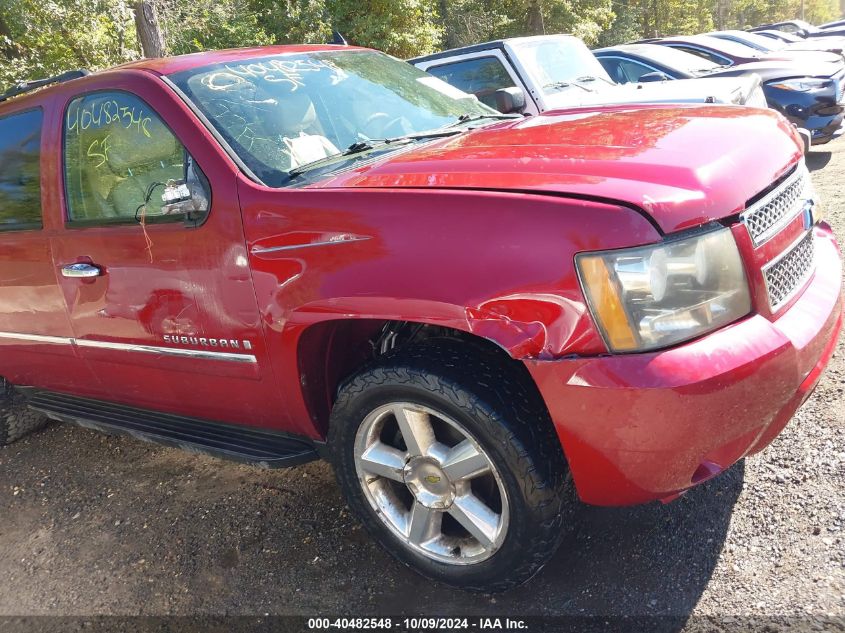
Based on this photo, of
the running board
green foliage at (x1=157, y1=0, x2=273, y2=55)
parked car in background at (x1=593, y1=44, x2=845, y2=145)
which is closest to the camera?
the running board

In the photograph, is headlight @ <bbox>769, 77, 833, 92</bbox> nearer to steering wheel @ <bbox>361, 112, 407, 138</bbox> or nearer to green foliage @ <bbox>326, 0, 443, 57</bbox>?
steering wheel @ <bbox>361, 112, 407, 138</bbox>

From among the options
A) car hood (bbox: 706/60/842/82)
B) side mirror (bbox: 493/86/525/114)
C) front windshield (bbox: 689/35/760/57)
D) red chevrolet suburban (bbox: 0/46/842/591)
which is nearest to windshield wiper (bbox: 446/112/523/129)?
red chevrolet suburban (bbox: 0/46/842/591)

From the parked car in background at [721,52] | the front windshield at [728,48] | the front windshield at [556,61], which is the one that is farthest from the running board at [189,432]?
the front windshield at [728,48]

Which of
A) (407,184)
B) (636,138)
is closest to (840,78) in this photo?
(636,138)

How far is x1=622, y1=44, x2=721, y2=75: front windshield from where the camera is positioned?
31.4ft

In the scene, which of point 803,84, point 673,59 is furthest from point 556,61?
point 803,84

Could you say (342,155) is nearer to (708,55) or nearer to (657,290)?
(657,290)

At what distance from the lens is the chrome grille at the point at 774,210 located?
2055mm

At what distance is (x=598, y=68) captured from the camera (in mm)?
8117

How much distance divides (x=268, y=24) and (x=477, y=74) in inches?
446

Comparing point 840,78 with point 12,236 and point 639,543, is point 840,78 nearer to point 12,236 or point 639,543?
point 639,543

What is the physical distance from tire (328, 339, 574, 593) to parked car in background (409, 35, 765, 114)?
4.91 m

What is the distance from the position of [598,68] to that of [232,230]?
6.81 m

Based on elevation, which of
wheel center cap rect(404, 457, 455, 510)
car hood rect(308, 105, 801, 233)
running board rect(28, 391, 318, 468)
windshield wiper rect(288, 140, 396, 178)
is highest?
car hood rect(308, 105, 801, 233)
